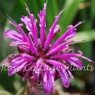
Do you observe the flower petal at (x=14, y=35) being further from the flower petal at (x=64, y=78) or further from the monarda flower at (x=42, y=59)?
the flower petal at (x=64, y=78)

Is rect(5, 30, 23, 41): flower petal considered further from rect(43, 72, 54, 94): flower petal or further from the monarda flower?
rect(43, 72, 54, 94): flower petal

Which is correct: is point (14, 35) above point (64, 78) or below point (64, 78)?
above

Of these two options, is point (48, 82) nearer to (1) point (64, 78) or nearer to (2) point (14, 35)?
(1) point (64, 78)

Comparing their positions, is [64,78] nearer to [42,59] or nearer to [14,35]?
[42,59]

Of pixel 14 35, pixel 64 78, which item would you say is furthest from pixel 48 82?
pixel 14 35

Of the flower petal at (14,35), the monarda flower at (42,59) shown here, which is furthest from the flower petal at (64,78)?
the flower petal at (14,35)

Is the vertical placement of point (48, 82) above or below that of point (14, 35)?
below

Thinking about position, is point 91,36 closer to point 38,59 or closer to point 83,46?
point 83,46

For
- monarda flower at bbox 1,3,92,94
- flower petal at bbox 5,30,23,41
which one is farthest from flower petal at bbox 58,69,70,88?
flower petal at bbox 5,30,23,41
